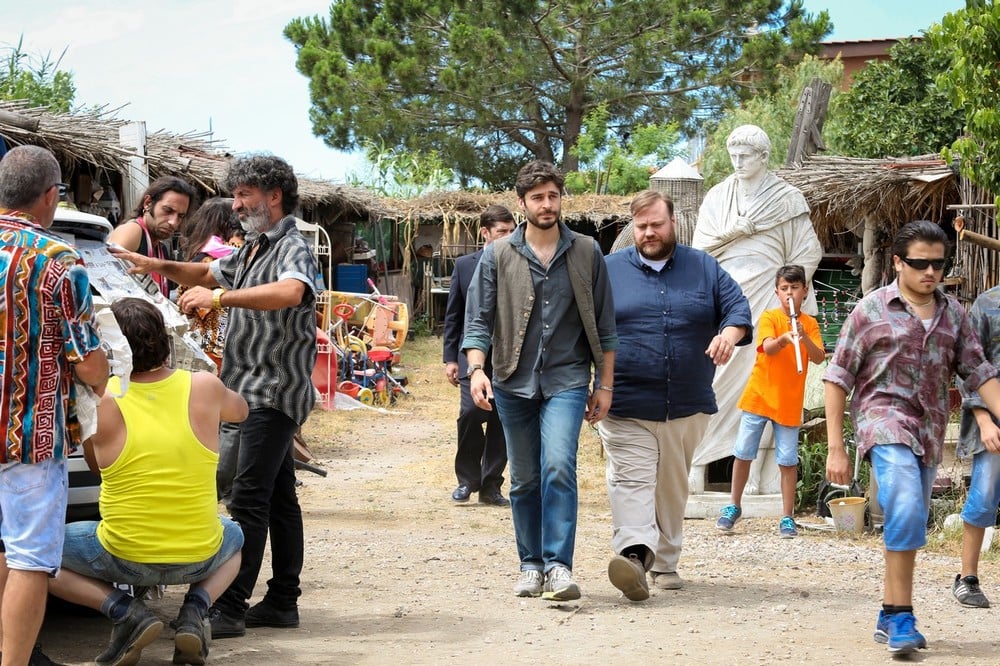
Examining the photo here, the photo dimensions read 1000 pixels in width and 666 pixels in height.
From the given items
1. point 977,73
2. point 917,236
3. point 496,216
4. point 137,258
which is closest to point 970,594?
point 917,236

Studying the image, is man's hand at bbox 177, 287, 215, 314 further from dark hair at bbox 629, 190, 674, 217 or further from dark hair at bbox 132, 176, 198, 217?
dark hair at bbox 629, 190, 674, 217

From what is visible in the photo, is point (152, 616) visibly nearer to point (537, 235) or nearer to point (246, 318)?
point (246, 318)

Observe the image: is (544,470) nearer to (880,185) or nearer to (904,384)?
(904,384)

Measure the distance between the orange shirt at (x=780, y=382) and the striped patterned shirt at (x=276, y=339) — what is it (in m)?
3.74

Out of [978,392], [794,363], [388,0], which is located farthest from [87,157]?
[388,0]

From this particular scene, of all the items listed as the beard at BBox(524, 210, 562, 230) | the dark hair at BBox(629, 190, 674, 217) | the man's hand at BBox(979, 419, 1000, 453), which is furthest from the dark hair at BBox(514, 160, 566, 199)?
the man's hand at BBox(979, 419, 1000, 453)

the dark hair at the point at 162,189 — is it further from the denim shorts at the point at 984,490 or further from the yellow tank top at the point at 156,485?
the denim shorts at the point at 984,490

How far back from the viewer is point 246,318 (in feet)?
17.8

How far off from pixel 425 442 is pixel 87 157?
13.7 ft

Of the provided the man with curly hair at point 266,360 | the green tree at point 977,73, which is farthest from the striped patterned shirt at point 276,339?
the green tree at point 977,73

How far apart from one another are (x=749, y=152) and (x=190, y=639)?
5.52 meters

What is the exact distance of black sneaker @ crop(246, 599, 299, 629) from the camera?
5.56 m

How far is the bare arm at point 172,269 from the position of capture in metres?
5.33

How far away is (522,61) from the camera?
3053 cm
